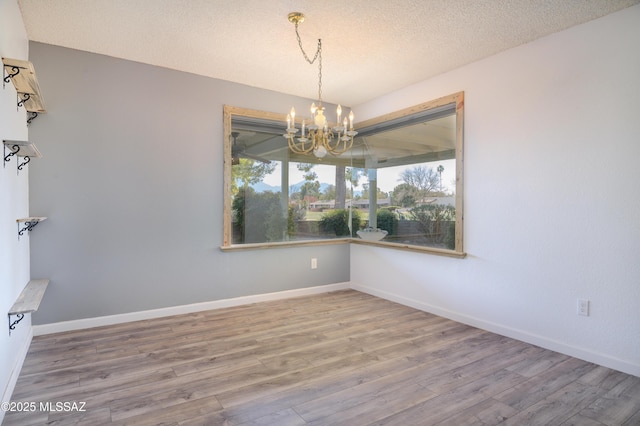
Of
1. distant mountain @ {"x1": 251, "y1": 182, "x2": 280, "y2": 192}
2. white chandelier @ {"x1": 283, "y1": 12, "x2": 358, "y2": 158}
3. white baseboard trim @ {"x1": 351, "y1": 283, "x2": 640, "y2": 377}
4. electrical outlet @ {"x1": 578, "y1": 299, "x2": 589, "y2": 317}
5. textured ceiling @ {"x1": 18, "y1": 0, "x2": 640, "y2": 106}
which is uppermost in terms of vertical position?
textured ceiling @ {"x1": 18, "y1": 0, "x2": 640, "y2": 106}

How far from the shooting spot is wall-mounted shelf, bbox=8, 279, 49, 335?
2.22 metres

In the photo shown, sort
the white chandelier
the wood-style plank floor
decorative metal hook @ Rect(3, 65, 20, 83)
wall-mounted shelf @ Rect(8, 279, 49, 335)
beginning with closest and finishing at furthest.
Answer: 1. the wood-style plank floor
2. decorative metal hook @ Rect(3, 65, 20, 83)
3. wall-mounted shelf @ Rect(8, 279, 49, 335)
4. the white chandelier

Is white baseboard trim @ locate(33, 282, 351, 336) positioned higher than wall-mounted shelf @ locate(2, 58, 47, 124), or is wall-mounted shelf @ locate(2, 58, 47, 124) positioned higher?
wall-mounted shelf @ locate(2, 58, 47, 124)

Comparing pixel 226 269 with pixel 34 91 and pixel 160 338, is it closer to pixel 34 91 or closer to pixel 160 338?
pixel 160 338

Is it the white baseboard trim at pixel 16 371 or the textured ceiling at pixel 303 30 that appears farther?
the textured ceiling at pixel 303 30

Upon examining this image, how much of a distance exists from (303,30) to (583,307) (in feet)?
10.1

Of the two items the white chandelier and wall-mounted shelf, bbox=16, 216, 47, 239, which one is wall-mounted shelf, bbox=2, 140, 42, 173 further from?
the white chandelier

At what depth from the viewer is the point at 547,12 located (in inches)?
102

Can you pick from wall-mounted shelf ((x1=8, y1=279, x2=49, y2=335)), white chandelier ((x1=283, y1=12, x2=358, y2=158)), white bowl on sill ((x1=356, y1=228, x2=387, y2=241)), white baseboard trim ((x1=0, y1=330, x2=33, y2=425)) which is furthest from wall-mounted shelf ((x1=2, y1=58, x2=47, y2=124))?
white bowl on sill ((x1=356, y1=228, x2=387, y2=241))

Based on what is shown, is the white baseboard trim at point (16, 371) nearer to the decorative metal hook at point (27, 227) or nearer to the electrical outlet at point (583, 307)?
the decorative metal hook at point (27, 227)

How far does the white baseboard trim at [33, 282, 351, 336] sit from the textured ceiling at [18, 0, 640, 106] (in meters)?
2.49

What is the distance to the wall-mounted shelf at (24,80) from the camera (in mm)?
2094

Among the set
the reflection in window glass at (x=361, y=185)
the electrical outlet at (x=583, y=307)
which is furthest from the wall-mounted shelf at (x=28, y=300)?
the electrical outlet at (x=583, y=307)

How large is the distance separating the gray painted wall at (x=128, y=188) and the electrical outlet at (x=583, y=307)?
124 inches
